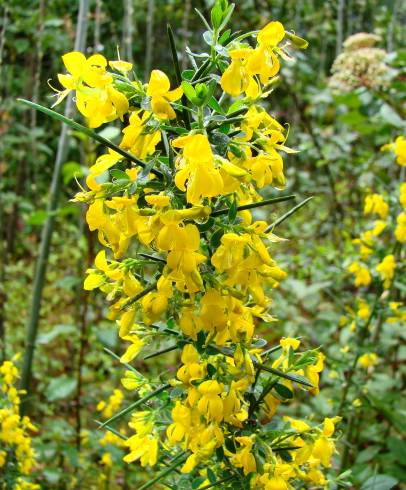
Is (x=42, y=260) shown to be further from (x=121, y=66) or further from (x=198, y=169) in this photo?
(x=198, y=169)

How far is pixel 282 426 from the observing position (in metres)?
0.99

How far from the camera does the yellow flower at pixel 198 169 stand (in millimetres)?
660

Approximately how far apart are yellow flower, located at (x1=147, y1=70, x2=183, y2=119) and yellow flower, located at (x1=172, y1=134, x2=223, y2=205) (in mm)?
57

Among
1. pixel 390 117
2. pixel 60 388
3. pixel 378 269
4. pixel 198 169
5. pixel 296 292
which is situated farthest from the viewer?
pixel 296 292

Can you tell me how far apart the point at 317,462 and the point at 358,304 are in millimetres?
827

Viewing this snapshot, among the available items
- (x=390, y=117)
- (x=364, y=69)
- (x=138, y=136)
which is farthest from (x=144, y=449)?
(x=364, y=69)

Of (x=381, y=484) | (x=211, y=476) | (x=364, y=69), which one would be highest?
(x=364, y=69)

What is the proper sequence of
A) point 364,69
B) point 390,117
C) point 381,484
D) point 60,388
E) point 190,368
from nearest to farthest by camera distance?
point 190,368 < point 381,484 < point 60,388 < point 390,117 < point 364,69

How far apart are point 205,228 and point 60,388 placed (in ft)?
4.95

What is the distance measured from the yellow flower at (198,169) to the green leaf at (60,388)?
5.03ft

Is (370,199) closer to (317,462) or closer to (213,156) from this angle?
(317,462)

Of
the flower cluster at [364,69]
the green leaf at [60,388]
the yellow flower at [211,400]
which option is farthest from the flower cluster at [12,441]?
the flower cluster at [364,69]

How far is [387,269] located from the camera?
155cm

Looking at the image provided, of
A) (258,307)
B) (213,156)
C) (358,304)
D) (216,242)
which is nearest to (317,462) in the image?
(258,307)
